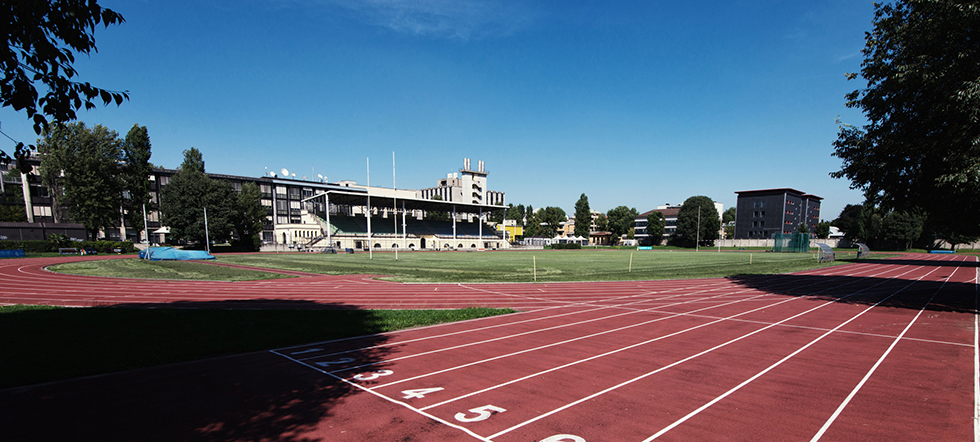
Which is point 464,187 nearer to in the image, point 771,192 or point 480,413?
point 771,192

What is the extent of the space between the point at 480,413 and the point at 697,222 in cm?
9448

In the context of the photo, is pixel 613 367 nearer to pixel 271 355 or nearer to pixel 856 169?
pixel 271 355

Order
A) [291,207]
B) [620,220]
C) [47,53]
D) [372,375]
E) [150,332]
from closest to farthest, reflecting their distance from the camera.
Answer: [47,53], [372,375], [150,332], [291,207], [620,220]

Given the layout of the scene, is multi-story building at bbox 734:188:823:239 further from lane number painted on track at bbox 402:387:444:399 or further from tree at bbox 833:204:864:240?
lane number painted on track at bbox 402:387:444:399

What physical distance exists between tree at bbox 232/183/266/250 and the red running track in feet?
191

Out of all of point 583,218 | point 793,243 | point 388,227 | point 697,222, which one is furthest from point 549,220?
point 793,243

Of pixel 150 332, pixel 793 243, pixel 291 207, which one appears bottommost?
pixel 793 243

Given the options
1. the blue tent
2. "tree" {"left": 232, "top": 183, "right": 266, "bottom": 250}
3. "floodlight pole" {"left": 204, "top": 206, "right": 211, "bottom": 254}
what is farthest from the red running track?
"tree" {"left": 232, "top": 183, "right": 266, "bottom": 250}

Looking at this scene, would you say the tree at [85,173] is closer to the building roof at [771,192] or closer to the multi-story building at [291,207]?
the multi-story building at [291,207]

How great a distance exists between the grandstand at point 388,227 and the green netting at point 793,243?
47372 millimetres

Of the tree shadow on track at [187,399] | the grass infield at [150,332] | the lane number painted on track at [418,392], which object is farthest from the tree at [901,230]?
the tree shadow on track at [187,399]

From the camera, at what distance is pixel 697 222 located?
87250 mm

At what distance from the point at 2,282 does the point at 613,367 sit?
28225 mm

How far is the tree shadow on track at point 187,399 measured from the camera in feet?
14.8
